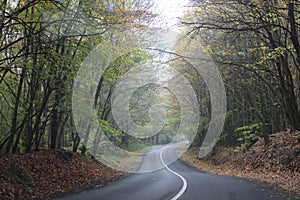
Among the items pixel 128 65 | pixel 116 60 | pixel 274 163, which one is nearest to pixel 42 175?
pixel 116 60

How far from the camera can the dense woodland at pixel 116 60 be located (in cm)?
1037

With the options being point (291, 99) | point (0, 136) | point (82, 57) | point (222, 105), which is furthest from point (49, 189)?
point (222, 105)

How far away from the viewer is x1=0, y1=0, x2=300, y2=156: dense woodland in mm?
10367

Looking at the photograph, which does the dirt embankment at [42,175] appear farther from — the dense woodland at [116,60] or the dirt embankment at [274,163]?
the dirt embankment at [274,163]

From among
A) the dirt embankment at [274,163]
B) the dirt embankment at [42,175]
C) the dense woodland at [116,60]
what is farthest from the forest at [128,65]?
the dirt embankment at [42,175]

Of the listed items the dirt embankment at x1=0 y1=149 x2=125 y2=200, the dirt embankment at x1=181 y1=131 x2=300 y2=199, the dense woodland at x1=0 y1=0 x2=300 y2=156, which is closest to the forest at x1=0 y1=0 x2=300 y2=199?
the dense woodland at x1=0 y1=0 x2=300 y2=156

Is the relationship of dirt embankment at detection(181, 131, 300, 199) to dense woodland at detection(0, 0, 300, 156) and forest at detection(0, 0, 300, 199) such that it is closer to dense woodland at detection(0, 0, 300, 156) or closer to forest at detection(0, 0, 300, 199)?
forest at detection(0, 0, 300, 199)

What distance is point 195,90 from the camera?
30641 millimetres

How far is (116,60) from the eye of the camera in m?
17.0

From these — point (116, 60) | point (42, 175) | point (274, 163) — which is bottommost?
point (42, 175)

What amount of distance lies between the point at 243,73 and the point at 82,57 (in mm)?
10511

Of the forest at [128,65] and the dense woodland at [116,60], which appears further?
the forest at [128,65]

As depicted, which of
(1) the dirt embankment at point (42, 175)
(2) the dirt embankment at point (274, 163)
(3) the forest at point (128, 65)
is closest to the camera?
(1) the dirt embankment at point (42, 175)

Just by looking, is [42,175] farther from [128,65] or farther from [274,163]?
[274,163]
